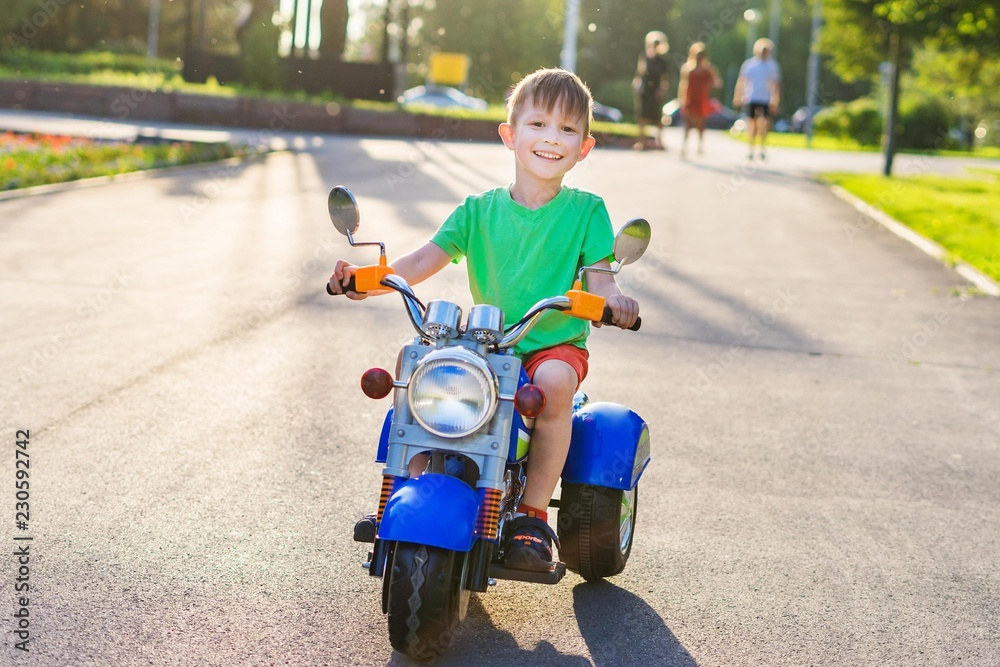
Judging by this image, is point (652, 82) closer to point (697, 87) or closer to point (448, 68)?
point (697, 87)

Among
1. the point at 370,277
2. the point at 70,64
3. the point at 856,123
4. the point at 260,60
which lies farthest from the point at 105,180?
the point at 856,123

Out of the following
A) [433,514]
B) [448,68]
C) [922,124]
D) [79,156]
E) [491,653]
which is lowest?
[491,653]

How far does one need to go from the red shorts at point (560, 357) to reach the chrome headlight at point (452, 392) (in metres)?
0.39

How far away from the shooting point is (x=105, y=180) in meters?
15.2

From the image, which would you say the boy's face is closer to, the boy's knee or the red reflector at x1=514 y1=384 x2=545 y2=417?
the boy's knee

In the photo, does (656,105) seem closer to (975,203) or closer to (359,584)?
(975,203)

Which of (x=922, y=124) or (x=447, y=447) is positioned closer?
(x=447, y=447)

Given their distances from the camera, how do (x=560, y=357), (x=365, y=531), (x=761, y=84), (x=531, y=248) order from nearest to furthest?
(x=365, y=531) < (x=560, y=357) < (x=531, y=248) < (x=761, y=84)

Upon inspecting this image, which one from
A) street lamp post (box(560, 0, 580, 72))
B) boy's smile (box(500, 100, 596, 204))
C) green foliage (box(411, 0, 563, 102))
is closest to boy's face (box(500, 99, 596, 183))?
boy's smile (box(500, 100, 596, 204))

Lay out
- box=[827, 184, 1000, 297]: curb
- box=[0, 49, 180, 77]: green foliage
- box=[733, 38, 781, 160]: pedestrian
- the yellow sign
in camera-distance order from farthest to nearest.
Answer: the yellow sign
box=[0, 49, 180, 77]: green foliage
box=[733, 38, 781, 160]: pedestrian
box=[827, 184, 1000, 297]: curb

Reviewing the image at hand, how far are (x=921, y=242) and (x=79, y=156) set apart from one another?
411 inches

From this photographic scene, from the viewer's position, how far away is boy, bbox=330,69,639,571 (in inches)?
143

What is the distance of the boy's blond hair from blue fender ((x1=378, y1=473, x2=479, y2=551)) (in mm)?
1111

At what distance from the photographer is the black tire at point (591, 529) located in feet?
12.8
